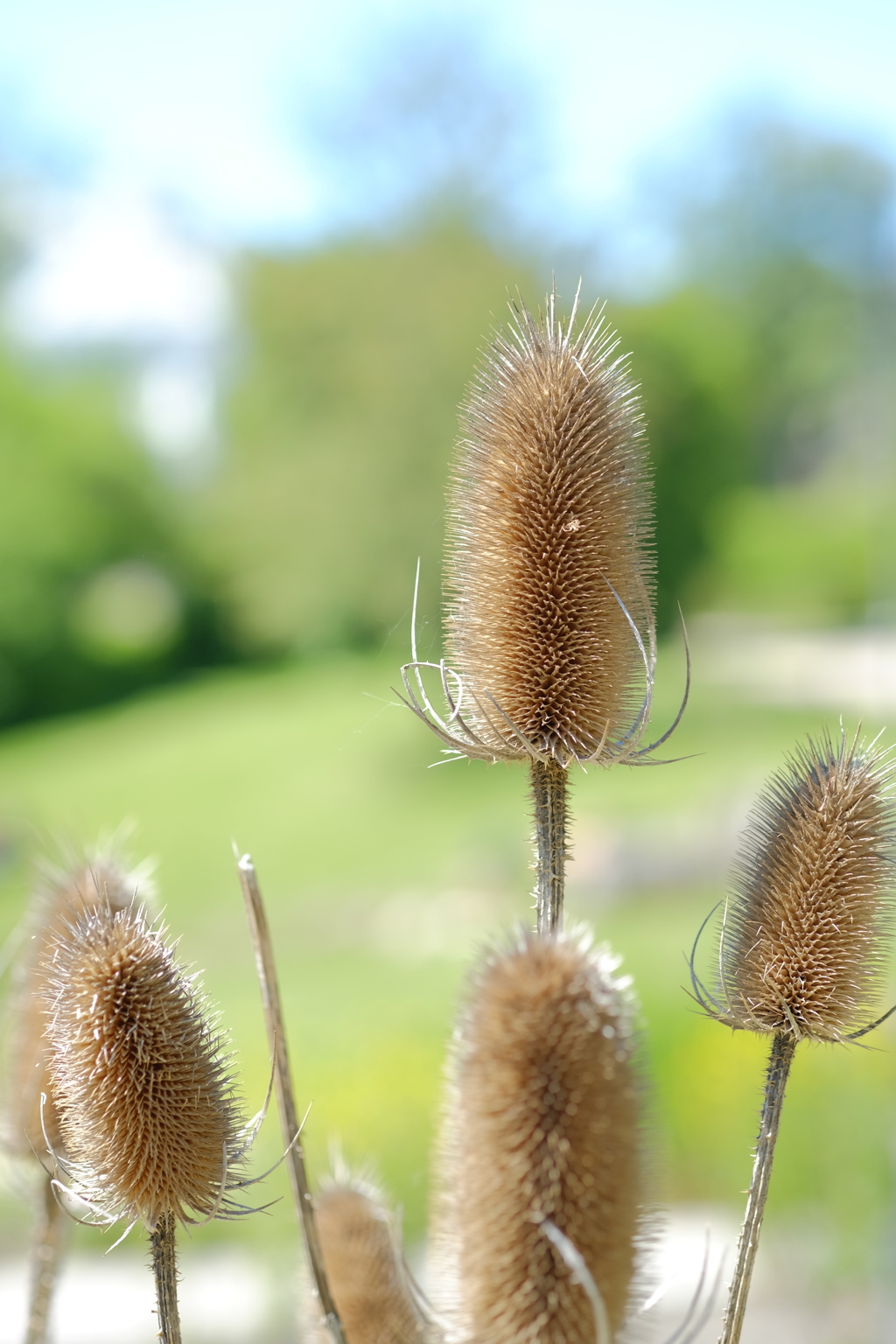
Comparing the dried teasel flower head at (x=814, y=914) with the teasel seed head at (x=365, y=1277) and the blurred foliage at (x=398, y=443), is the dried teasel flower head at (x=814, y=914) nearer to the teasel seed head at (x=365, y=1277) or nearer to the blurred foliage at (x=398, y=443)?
the teasel seed head at (x=365, y=1277)

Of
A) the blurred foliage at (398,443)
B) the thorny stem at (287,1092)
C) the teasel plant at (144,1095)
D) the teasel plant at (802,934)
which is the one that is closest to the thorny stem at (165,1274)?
the teasel plant at (144,1095)

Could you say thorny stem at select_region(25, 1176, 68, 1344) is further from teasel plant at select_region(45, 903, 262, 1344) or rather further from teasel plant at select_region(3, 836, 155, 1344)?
teasel plant at select_region(45, 903, 262, 1344)

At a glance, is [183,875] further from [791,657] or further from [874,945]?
[874,945]

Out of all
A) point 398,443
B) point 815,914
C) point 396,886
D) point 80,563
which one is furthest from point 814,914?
point 80,563

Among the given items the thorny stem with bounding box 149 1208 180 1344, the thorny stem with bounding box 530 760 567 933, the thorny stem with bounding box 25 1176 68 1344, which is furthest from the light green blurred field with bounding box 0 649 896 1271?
the thorny stem with bounding box 25 1176 68 1344

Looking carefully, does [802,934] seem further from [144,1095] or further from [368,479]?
[368,479]

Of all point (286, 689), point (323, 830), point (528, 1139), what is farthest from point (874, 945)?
point (286, 689)
